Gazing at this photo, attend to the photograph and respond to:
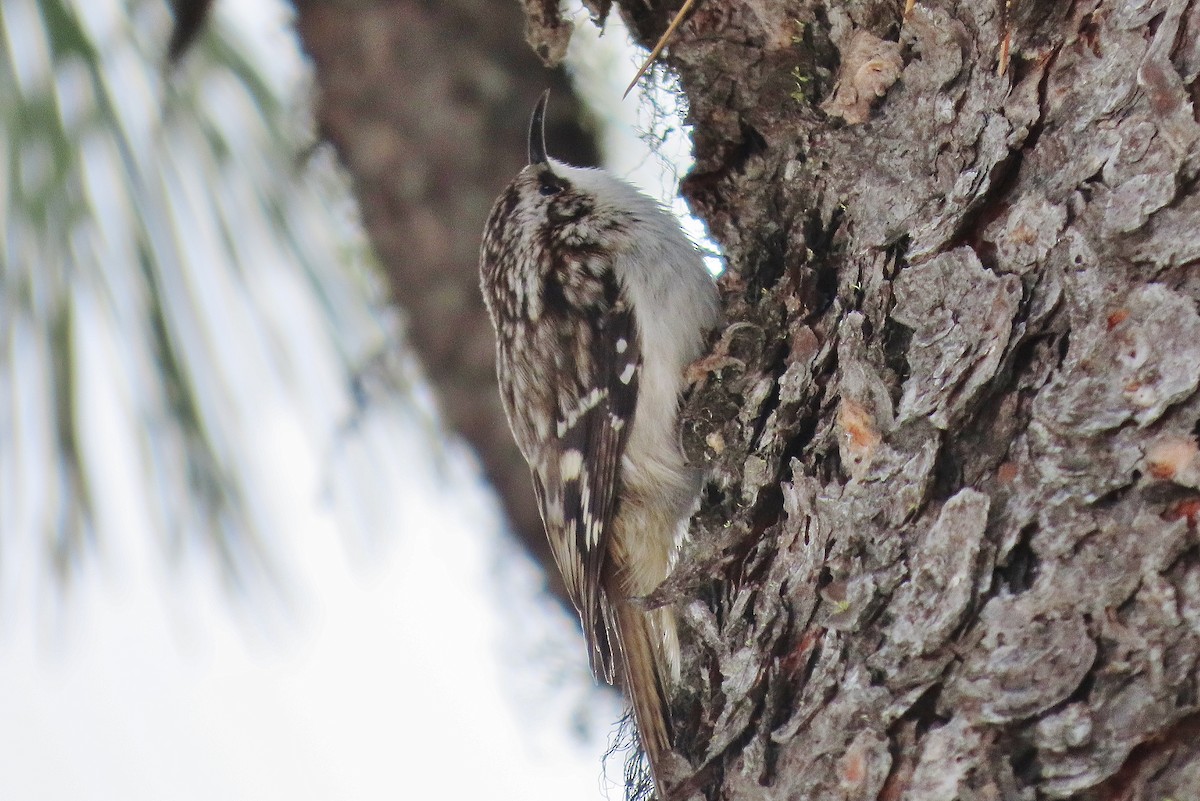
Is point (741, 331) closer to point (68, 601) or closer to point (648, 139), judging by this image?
point (648, 139)

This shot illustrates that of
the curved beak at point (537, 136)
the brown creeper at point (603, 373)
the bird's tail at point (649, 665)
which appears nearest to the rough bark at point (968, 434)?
→ the bird's tail at point (649, 665)

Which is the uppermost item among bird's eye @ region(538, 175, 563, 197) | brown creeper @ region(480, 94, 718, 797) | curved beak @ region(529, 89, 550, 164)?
curved beak @ region(529, 89, 550, 164)

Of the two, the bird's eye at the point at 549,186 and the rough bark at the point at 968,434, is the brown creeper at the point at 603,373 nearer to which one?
the bird's eye at the point at 549,186

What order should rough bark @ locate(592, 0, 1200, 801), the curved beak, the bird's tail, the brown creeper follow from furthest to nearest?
1. the curved beak
2. the brown creeper
3. the bird's tail
4. rough bark @ locate(592, 0, 1200, 801)

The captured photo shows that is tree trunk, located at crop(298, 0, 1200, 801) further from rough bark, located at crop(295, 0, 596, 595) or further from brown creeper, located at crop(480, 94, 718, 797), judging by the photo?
rough bark, located at crop(295, 0, 596, 595)

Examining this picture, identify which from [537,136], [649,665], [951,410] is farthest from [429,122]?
[951,410]

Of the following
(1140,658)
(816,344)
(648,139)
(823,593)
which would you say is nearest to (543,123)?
(648,139)

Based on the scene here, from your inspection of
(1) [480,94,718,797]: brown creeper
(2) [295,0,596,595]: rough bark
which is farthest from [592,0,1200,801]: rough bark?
(2) [295,0,596,595]: rough bark

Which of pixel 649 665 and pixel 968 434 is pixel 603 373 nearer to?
pixel 649 665
